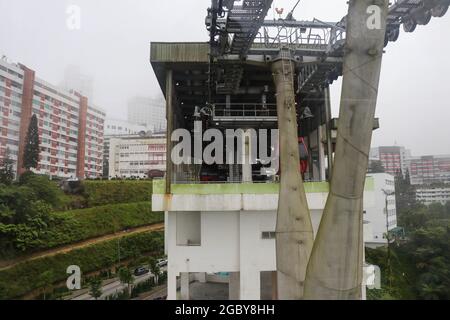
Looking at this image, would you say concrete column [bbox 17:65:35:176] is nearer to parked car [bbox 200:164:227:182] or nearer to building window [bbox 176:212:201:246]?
parked car [bbox 200:164:227:182]

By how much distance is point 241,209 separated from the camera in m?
11.1

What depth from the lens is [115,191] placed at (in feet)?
128

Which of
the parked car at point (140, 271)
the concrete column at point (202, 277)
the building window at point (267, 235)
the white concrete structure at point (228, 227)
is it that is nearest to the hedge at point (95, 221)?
the parked car at point (140, 271)

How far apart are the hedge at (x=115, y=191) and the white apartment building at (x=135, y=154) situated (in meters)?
20.9

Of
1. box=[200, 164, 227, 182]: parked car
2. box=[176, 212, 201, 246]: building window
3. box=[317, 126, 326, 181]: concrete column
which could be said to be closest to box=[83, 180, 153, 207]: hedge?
box=[200, 164, 227, 182]: parked car

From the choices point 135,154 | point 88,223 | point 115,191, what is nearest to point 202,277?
point 88,223

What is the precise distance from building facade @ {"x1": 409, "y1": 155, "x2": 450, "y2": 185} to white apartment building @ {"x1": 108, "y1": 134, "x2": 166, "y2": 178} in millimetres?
48027

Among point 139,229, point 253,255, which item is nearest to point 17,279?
point 139,229

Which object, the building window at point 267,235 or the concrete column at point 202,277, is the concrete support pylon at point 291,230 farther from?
the concrete column at point 202,277

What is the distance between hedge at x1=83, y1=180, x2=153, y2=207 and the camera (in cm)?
3638

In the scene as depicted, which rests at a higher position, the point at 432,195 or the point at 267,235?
the point at 432,195

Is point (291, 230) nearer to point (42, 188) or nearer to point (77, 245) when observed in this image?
point (77, 245)

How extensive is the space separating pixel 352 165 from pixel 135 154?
64718 millimetres
